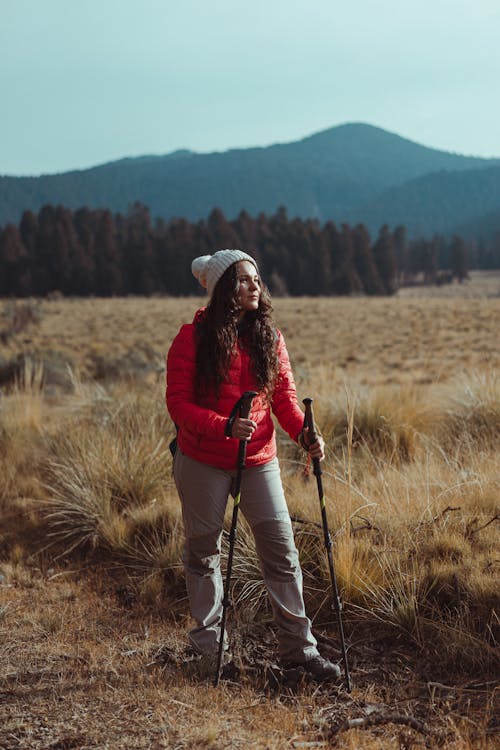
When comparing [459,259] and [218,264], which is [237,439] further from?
[459,259]

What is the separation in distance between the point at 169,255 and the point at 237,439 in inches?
2734

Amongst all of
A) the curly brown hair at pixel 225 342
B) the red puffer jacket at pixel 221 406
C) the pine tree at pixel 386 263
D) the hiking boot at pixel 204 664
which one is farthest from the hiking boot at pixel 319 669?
the pine tree at pixel 386 263

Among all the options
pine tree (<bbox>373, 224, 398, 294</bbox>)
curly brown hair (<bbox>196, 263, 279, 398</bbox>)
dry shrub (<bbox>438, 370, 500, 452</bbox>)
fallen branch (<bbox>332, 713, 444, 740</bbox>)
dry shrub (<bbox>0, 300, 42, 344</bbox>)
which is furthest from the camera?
pine tree (<bbox>373, 224, 398, 294</bbox>)

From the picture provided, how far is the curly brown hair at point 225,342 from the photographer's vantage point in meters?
3.61

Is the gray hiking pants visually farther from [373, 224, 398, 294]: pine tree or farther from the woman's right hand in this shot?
[373, 224, 398, 294]: pine tree

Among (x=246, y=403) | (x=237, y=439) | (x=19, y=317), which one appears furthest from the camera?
(x=19, y=317)

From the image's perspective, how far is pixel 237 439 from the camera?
11.7 ft

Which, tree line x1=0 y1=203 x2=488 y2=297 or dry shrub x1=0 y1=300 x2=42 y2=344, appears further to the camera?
tree line x1=0 y1=203 x2=488 y2=297

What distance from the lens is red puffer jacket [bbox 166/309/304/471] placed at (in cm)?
362

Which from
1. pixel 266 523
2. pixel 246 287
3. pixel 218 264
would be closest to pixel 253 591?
pixel 266 523

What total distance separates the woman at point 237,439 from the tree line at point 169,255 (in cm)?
6069

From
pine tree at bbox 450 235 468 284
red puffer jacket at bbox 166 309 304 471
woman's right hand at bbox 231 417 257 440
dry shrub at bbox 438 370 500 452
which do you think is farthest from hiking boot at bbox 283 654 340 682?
pine tree at bbox 450 235 468 284

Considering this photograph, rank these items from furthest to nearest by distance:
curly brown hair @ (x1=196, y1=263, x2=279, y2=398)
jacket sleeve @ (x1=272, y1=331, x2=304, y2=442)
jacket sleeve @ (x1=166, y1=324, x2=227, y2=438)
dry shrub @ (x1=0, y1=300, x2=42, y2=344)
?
dry shrub @ (x1=0, y1=300, x2=42, y2=344), jacket sleeve @ (x1=272, y1=331, x2=304, y2=442), curly brown hair @ (x1=196, y1=263, x2=279, y2=398), jacket sleeve @ (x1=166, y1=324, x2=227, y2=438)

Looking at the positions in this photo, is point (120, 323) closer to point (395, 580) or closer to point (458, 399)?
point (458, 399)
